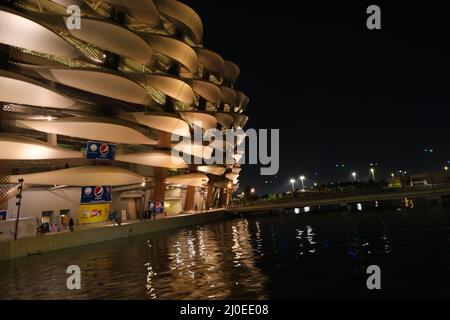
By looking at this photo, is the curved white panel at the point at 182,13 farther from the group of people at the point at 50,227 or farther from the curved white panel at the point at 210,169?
the group of people at the point at 50,227

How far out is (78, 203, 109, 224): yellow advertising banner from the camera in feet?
103

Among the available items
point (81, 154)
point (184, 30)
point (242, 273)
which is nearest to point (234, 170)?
point (184, 30)

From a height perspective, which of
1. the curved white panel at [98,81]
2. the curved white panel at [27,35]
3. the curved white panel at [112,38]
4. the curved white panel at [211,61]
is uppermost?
the curved white panel at [211,61]

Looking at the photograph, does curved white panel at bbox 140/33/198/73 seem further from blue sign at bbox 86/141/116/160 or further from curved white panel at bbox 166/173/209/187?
curved white panel at bbox 166/173/209/187

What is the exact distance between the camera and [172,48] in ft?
151

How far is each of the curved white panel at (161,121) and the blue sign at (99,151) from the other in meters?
5.61

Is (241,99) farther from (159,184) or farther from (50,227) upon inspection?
(50,227)

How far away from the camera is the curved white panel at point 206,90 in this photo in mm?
55375

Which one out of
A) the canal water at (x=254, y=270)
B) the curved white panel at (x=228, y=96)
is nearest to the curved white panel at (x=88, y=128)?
the canal water at (x=254, y=270)

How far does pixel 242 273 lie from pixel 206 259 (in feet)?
14.0

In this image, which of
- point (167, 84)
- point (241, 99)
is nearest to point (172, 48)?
point (167, 84)

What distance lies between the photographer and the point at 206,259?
18188 millimetres

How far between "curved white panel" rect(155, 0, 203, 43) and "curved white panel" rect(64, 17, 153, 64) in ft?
46.2

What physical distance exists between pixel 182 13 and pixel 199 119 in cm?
1565
